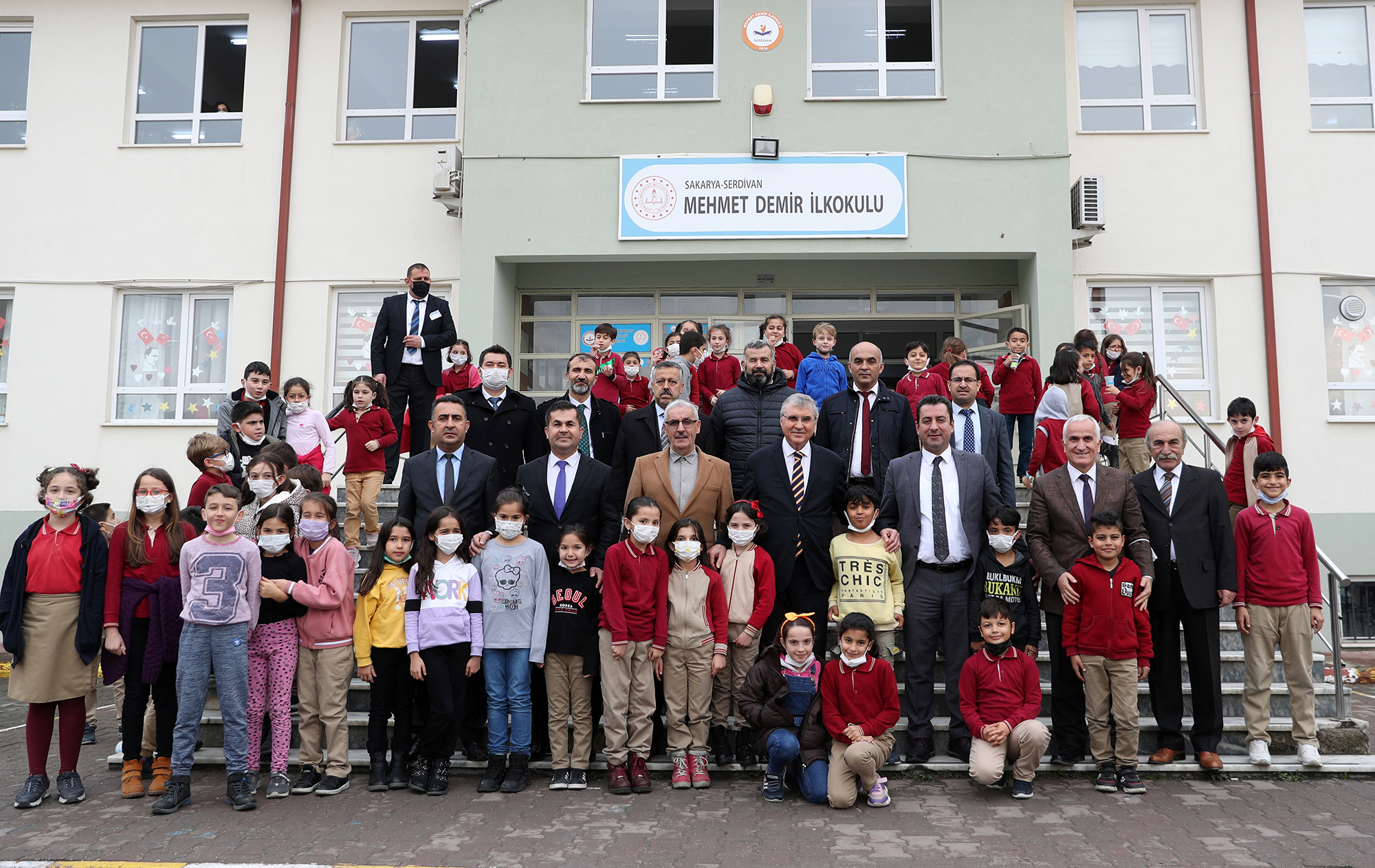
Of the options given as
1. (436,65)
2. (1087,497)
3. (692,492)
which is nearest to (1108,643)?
(1087,497)

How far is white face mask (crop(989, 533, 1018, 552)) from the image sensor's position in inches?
227

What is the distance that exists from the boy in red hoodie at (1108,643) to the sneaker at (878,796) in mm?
1310

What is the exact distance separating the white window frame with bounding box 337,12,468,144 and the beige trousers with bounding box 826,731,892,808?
31.7 feet

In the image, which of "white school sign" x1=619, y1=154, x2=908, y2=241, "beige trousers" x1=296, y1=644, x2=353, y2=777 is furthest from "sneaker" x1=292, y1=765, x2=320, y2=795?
"white school sign" x1=619, y1=154, x2=908, y2=241

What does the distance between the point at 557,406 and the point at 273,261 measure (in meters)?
7.67

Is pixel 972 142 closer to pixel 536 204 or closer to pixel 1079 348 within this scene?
pixel 1079 348

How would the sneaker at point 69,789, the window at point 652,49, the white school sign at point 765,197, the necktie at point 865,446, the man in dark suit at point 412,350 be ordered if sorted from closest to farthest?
the sneaker at point 69,789 < the necktie at point 865,446 < the man in dark suit at point 412,350 < the white school sign at point 765,197 < the window at point 652,49

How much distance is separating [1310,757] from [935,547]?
2518 mm

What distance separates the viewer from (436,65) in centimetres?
1261

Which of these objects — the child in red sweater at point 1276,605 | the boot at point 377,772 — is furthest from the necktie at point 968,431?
the boot at point 377,772

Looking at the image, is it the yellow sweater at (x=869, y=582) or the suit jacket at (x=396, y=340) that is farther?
Result: the suit jacket at (x=396, y=340)

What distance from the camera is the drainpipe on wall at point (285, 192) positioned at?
12.0 metres

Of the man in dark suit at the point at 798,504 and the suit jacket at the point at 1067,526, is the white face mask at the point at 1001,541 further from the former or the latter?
the man in dark suit at the point at 798,504

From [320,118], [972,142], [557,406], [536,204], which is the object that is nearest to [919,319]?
[972,142]
